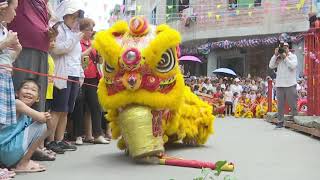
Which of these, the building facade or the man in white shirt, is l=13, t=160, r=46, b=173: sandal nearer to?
the man in white shirt

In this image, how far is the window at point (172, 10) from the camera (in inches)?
1124

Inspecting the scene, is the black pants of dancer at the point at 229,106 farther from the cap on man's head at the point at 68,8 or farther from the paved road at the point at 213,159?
the cap on man's head at the point at 68,8

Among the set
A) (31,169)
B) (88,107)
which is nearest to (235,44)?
(88,107)

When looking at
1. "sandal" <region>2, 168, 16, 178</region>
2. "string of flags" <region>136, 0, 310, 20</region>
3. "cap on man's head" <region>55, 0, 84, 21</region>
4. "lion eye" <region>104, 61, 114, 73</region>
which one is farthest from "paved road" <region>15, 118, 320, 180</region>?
"string of flags" <region>136, 0, 310, 20</region>

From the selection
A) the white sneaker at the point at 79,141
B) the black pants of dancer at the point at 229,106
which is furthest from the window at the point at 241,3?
the white sneaker at the point at 79,141

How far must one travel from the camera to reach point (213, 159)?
5000mm

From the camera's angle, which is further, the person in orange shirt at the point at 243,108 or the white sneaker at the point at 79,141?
the person in orange shirt at the point at 243,108

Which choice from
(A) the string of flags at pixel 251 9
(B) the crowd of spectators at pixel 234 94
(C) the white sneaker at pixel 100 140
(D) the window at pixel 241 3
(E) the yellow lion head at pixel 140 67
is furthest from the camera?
(D) the window at pixel 241 3

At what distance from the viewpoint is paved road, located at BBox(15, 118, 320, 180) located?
4.07m

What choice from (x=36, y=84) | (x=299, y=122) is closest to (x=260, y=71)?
(x=299, y=122)

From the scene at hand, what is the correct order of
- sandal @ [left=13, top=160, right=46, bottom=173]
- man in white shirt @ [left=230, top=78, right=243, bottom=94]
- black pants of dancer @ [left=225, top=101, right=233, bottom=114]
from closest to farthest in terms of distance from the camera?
1. sandal @ [left=13, top=160, right=46, bottom=173]
2. black pants of dancer @ [left=225, top=101, right=233, bottom=114]
3. man in white shirt @ [left=230, top=78, right=243, bottom=94]

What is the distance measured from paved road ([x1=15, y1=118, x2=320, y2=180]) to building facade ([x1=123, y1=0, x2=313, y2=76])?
624 inches

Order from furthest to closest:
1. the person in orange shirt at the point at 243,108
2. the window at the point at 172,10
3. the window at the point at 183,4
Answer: the window at the point at 172,10 < the window at the point at 183,4 < the person in orange shirt at the point at 243,108

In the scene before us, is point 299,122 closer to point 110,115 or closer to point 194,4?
point 110,115
